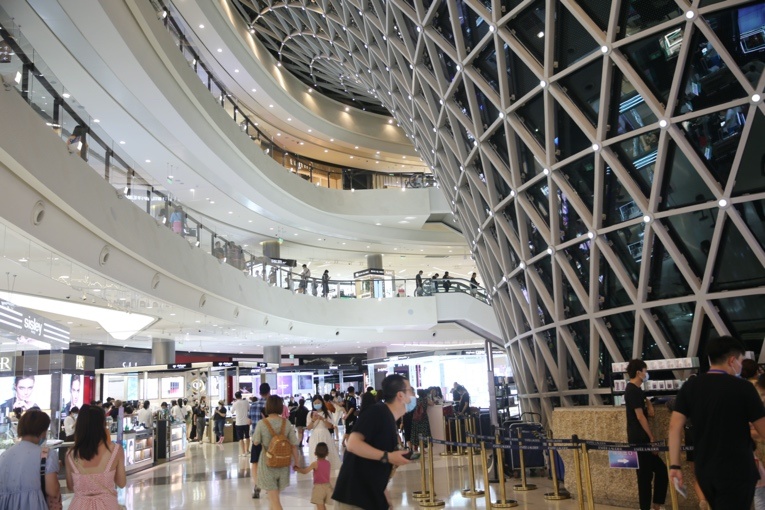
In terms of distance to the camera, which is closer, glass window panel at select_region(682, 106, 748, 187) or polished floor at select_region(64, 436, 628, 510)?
glass window panel at select_region(682, 106, 748, 187)

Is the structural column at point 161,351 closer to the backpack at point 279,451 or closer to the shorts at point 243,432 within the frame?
the shorts at point 243,432

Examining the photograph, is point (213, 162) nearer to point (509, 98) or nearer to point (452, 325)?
point (509, 98)

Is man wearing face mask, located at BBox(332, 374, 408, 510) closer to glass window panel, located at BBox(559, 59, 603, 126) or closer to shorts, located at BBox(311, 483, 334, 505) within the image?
shorts, located at BBox(311, 483, 334, 505)

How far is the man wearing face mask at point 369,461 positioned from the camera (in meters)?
5.12

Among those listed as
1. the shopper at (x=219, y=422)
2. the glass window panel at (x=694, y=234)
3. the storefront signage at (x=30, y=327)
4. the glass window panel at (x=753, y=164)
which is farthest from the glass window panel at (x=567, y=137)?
the shopper at (x=219, y=422)

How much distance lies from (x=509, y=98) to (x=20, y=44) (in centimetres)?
895

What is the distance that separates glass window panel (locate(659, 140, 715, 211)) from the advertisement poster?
3999 millimetres

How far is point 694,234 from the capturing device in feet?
36.9

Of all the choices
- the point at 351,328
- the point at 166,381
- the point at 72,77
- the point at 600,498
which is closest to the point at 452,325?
the point at 351,328

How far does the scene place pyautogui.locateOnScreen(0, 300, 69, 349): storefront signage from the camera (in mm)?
A: 11688

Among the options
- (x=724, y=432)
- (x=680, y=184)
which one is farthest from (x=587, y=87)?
(x=724, y=432)

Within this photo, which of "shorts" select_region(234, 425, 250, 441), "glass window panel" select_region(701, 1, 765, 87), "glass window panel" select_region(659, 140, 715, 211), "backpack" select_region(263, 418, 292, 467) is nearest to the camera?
"backpack" select_region(263, 418, 292, 467)

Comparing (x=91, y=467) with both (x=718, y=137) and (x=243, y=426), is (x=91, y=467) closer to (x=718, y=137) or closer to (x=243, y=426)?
(x=718, y=137)

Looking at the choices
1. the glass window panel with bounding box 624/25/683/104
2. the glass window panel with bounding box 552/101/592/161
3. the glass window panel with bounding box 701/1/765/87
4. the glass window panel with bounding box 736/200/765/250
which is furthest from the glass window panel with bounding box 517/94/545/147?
the glass window panel with bounding box 736/200/765/250
